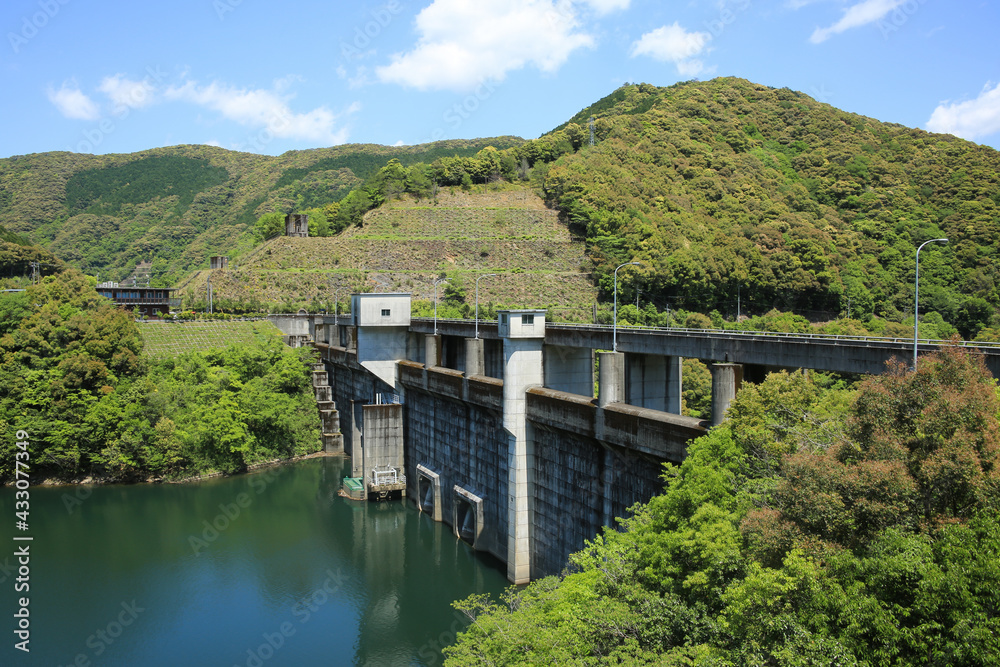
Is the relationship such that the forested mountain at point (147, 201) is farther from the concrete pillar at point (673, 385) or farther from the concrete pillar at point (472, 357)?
the concrete pillar at point (673, 385)

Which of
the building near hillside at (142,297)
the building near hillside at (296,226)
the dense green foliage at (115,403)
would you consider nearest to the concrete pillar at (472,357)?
the dense green foliage at (115,403)

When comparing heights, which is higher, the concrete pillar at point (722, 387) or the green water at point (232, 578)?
the concrete pillar at point (722, 387)

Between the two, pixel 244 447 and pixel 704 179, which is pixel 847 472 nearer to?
pixel 244 447

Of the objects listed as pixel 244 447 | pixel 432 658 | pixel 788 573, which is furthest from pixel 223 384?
pixel 788 573

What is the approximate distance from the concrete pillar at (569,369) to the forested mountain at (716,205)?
45.5 meters

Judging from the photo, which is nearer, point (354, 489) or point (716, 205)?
point (354, 489)

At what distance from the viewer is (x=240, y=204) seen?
173 m

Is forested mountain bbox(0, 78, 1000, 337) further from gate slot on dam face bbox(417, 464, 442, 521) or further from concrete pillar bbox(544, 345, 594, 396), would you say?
concrete pillar bbox(544, 345, 594, 396)

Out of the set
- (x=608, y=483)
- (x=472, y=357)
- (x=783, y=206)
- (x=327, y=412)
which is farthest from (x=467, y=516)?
(x=783, y=206)

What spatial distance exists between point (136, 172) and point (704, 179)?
14989 cm

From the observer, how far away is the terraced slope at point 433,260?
79.7 m

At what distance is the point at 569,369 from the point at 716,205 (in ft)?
246

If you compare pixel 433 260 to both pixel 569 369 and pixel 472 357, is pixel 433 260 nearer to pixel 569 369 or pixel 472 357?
pixel 472 357

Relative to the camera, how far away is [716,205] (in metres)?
98.5
